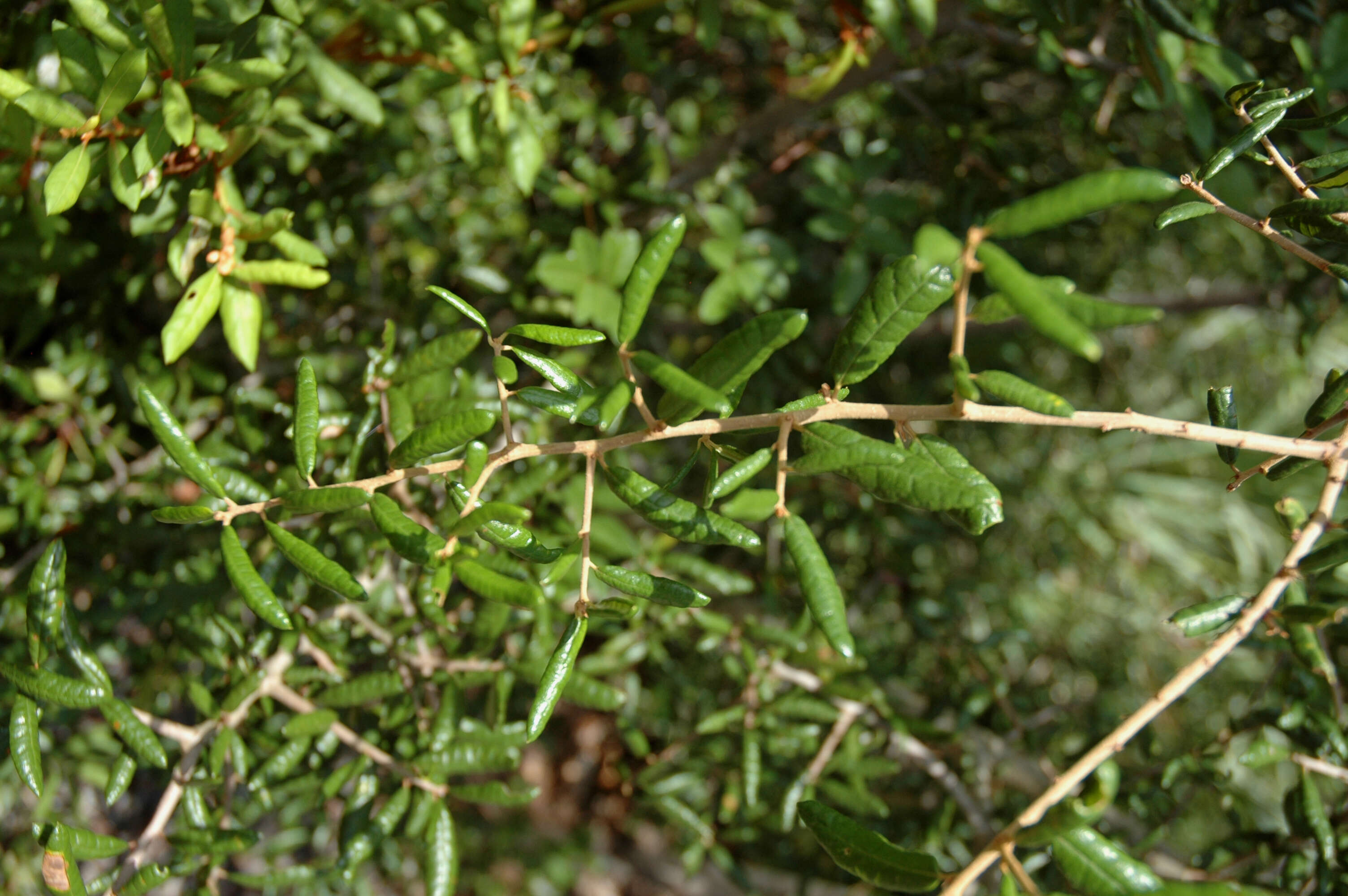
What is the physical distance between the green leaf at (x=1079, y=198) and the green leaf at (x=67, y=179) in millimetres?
1083

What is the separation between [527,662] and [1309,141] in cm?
151

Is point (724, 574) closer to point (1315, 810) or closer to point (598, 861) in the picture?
point (1315, 810)

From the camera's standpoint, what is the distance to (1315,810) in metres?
1.25

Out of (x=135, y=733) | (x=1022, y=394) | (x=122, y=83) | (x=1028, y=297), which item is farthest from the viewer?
(x=135, y=733)

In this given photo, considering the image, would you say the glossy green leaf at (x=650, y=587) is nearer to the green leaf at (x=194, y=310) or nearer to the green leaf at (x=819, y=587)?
the green leaf at (x=819, y=587)

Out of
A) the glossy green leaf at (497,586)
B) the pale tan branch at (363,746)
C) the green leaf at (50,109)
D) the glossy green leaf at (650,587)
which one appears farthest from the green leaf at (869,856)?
the green leaf at (50,109)

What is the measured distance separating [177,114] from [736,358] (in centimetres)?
81

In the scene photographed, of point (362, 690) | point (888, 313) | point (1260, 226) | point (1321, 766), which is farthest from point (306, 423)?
point (1321, 766)

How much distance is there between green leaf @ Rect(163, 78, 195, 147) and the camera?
40.9 inches

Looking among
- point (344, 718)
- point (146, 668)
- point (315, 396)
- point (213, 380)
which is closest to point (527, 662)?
point (344, 718)

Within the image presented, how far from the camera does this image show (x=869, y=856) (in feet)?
2.85

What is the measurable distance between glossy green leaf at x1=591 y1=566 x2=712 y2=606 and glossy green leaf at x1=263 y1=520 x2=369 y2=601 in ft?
0.87

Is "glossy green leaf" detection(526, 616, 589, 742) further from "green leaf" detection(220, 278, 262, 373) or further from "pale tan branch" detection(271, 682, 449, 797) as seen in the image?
"green leaf" detection(220, 278, 262, 373)

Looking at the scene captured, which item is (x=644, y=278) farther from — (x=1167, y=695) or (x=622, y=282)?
(x=622, y=282)
